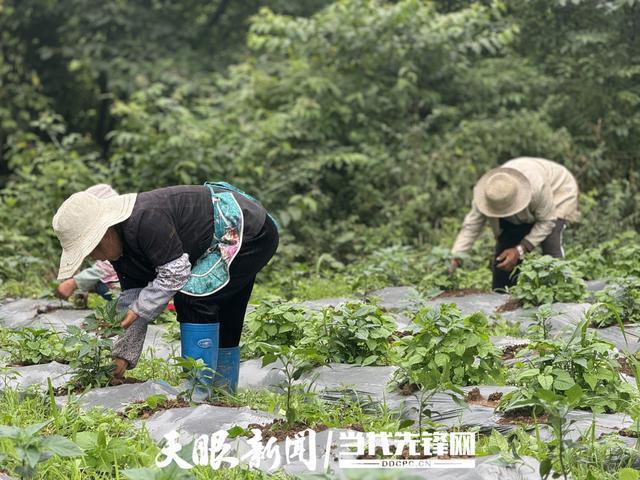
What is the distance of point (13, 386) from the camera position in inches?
152

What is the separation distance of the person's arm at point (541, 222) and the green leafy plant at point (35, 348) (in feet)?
10.9

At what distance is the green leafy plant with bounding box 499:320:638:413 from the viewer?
3209mm

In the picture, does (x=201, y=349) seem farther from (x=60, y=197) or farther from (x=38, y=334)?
(x=60, y=197)

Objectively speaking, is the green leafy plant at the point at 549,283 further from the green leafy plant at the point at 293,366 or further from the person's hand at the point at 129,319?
the person's hand at the point at 129,319

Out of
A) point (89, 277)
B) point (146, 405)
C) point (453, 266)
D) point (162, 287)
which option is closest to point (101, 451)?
point (146, 405)

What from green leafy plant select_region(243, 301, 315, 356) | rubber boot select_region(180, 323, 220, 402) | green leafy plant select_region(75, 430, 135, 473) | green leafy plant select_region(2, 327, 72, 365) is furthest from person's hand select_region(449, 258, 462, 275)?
green leafy plant select_region(75, 430, 135, 473)

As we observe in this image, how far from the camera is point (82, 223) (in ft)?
11.5

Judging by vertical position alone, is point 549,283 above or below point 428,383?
below

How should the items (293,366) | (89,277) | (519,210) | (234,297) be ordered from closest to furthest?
(293,366) → (234,297) → (89,277) → (519,210)

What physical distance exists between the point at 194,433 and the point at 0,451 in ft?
2.07

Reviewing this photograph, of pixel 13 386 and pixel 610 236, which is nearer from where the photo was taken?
pixel 13 386

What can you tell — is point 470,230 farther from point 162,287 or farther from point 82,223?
point 82,223

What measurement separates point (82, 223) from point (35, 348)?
0.94 metres

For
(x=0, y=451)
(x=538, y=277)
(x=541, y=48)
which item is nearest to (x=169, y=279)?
(x=0, y=451)
